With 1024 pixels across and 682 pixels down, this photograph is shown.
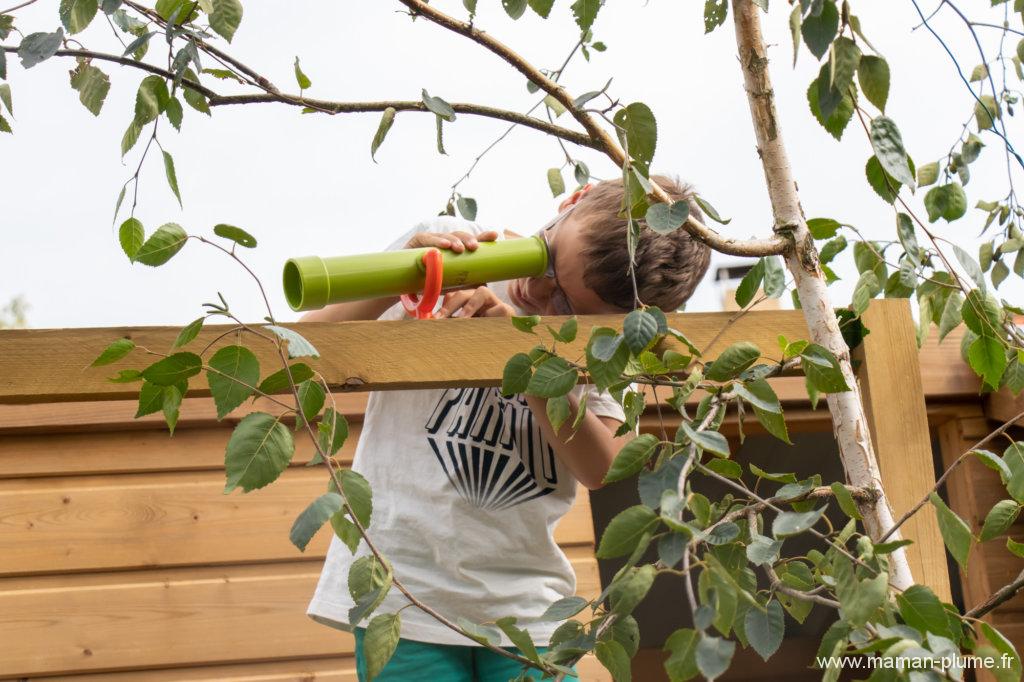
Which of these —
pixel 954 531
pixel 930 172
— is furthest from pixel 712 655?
pixel 930 172

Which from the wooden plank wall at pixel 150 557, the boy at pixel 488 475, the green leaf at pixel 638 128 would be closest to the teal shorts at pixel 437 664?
the boy at pixel 488 475

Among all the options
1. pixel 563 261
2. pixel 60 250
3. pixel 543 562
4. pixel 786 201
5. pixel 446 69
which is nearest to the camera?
pixel 786 201

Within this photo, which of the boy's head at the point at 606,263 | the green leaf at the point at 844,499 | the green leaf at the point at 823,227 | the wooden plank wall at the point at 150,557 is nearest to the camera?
the green leaf at the point at 844,499

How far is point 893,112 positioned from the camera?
2.20 feet

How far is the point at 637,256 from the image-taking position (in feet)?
3.89

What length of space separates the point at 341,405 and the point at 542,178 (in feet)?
2.74

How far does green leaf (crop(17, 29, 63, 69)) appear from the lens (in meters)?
0.72

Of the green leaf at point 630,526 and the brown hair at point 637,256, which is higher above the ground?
the brown hair at point 637,256

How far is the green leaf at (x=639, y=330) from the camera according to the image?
0.59 meters

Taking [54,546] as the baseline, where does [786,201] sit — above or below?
above

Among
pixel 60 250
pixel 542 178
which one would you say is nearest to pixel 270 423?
pixel 542 178

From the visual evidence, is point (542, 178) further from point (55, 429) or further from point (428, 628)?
point (55, 429)

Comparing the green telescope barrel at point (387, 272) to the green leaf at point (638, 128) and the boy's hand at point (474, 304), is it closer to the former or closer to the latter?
the boy's hand at point (474, 304)

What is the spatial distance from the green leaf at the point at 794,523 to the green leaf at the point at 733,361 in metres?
0.12
